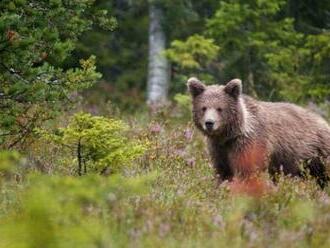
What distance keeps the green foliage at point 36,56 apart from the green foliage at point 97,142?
453mm

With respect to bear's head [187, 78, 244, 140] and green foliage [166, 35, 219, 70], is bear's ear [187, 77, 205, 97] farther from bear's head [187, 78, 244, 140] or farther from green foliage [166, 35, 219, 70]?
→ green foliage [166, 35, 219, 70]

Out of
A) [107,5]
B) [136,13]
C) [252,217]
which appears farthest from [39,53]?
[136,13]

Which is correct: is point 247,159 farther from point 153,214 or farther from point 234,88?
point 153,214

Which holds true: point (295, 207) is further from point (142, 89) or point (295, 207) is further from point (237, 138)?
point (142, 89)

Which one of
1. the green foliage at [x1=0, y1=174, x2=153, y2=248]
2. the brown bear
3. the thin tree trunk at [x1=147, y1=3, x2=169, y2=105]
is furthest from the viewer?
the thin tree trunk at [x1=147, y1=3, x2=169, y2=105]

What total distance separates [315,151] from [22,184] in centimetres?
359

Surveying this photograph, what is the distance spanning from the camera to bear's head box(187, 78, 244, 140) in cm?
879

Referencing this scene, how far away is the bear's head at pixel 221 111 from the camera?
8.79 m

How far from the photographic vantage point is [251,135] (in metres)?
8.91

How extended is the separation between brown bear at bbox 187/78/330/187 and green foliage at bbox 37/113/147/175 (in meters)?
1.28

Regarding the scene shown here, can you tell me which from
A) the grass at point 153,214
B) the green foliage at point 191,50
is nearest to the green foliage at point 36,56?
the grass at point 153,214

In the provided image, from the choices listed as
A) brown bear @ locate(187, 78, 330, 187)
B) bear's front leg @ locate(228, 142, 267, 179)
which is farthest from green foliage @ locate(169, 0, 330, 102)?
bear's front leg @ locate(228, 142, 267, 179)

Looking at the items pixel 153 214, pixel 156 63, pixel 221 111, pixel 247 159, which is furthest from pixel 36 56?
pixel 156 63

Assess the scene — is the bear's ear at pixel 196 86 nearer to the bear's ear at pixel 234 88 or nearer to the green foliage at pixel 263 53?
the bear's ear at pixel 234 88
